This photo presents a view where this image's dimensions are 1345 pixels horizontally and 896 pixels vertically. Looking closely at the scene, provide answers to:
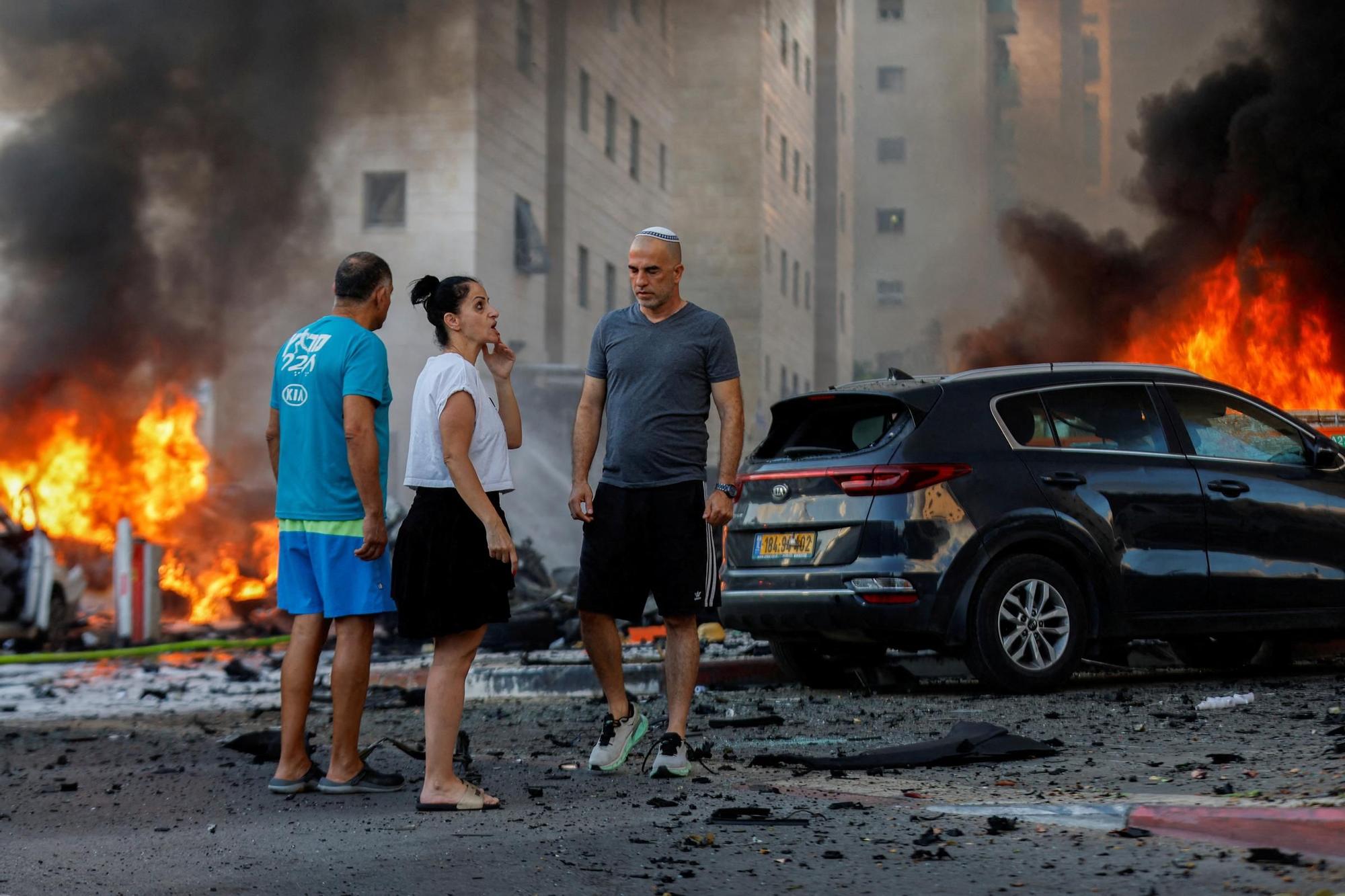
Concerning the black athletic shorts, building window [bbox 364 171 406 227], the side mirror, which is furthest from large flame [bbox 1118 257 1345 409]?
the black athletic shorts

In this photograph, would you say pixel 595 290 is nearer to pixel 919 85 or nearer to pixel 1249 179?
pixel 1249 179

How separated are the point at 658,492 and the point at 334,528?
1151 millimetres

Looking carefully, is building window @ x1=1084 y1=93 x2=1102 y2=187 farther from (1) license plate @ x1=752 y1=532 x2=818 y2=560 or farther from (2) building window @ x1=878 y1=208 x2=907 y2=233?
(1) license plate @ x1=752 y1=532 x2=818 y2=560

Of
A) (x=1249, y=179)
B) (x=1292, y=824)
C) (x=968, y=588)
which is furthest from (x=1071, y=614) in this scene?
(x=1249, y=179)

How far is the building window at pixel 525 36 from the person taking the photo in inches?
1133

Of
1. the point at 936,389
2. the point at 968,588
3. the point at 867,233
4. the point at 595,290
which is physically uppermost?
the point at 867,233

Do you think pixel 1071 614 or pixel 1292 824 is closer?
pixel 1292 824

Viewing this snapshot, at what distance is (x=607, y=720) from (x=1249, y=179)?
17.7 meters

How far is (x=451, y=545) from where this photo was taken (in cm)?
534

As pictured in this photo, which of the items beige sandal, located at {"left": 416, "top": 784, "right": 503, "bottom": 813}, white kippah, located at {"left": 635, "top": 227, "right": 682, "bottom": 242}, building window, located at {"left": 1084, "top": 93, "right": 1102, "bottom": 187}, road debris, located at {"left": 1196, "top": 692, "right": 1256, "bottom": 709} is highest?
building window, located at {"left": 1084, "top": 93, "right": 1102, "bottom": 187}

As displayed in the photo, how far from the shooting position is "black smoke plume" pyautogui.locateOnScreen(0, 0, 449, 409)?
22281 mm

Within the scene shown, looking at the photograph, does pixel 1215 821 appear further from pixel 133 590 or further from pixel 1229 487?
pixel 133 590

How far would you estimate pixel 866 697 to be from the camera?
866 centimetres

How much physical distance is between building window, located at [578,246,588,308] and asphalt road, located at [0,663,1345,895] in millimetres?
23711
